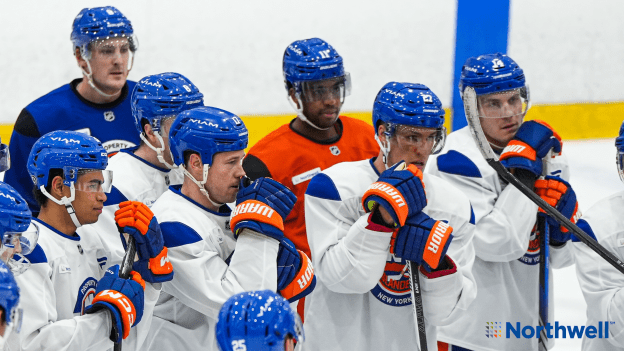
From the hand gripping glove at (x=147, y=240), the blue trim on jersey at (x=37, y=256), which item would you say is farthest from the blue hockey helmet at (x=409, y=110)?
the blue trim on jersey at (x=37, y=256)

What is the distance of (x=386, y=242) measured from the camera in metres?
2.21

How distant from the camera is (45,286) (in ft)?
6.53

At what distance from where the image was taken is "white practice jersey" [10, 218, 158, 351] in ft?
6.31

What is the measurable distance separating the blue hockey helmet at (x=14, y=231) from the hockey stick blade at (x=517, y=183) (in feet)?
4.34

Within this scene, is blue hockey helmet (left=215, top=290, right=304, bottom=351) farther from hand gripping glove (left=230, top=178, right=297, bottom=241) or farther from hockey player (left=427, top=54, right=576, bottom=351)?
hockey player (left=427, top=54, right=576, bottom=351)

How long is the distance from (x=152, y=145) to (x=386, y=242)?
3.15ft

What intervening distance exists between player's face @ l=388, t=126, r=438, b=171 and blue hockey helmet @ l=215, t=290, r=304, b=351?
1137 millimetres

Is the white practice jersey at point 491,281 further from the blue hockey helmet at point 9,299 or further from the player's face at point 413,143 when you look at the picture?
the blue hockey helmet at point 9,299

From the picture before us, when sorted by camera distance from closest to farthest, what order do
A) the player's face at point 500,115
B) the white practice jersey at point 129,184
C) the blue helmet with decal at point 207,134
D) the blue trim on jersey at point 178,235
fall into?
the blue trim on jersey at point 178,235, the blue helmet with decal at point 207,134, the white practice jersey at point 129,184, the player's face at point 500,115

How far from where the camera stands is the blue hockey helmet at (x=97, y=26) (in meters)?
3.27

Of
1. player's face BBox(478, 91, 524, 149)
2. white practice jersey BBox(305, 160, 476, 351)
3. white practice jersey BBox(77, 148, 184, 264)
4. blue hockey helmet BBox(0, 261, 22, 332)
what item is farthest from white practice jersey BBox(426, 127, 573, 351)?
blue hockey helmet BBox(0, 261, 22, 332)

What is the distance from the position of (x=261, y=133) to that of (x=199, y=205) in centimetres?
396

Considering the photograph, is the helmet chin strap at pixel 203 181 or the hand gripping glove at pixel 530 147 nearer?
the helmet chin strap at pixel 203 181

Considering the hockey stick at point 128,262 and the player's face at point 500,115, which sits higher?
the hockey stick at point 128,262
